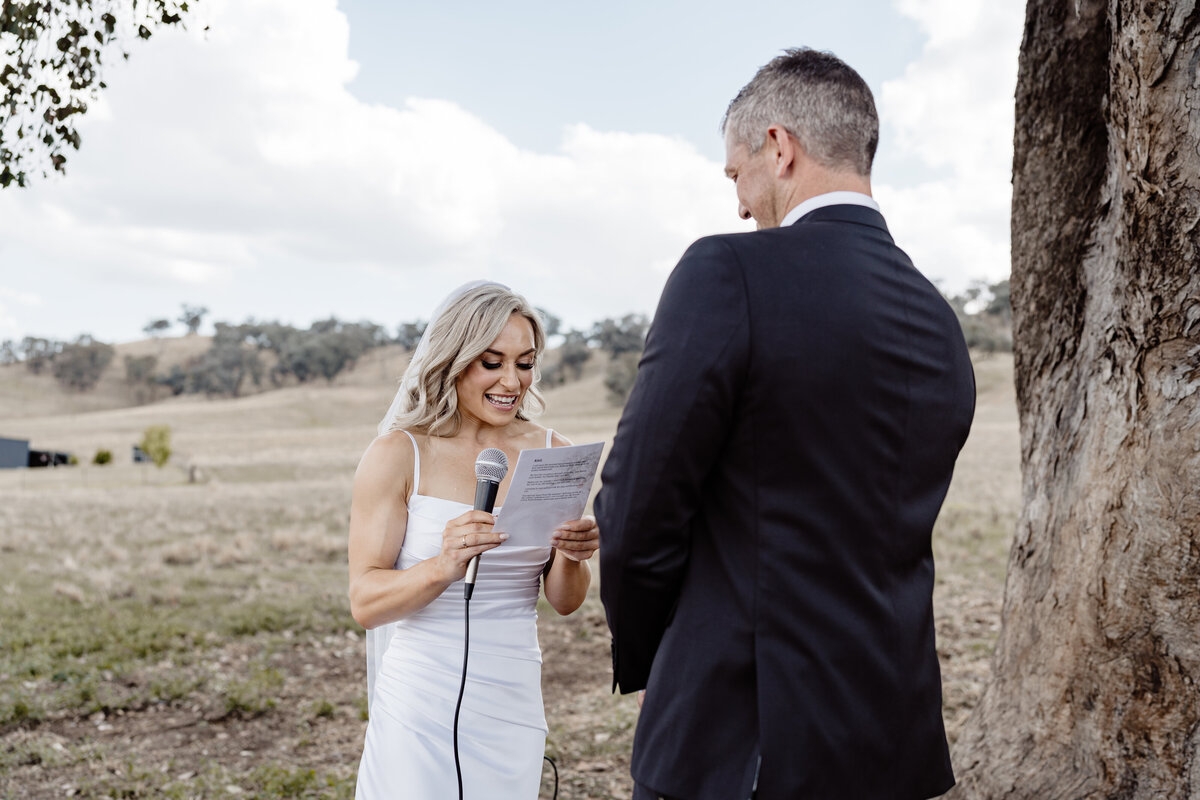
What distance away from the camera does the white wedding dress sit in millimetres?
2973

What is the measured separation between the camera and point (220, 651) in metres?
8.88

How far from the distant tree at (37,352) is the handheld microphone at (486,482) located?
385ft

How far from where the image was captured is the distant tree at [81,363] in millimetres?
99750

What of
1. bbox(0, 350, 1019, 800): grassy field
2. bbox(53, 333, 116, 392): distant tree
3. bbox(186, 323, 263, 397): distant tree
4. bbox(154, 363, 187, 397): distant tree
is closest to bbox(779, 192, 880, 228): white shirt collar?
bbox(0, 350, 1019, 800): grassy field

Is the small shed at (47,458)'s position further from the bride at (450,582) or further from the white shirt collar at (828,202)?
the white shirt collar at (828,202)

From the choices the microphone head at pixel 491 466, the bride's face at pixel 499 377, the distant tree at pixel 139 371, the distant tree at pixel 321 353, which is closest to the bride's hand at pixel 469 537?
the microphone head at pixel 491 466

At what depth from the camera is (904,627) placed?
196 cm

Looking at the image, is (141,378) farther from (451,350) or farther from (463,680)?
(463,680)

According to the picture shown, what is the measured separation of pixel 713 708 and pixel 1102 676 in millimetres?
2376

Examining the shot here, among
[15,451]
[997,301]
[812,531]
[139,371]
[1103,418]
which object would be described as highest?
[997,301]

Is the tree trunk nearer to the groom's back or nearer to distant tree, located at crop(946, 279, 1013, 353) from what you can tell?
the groom's back

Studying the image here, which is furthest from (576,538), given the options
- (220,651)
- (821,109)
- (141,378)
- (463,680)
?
(141,378)

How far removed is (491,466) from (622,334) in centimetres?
8976

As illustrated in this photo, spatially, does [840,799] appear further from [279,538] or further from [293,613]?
[279,538]
